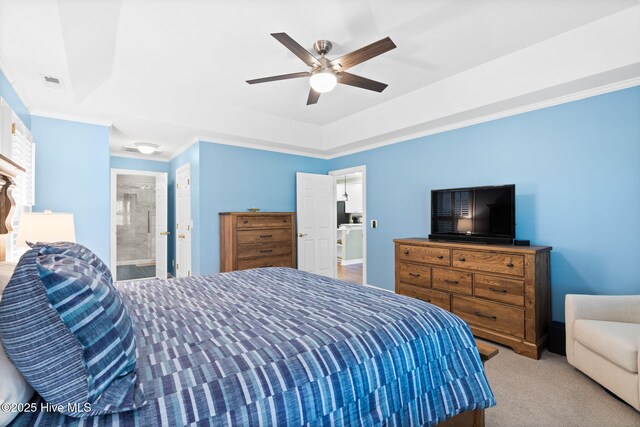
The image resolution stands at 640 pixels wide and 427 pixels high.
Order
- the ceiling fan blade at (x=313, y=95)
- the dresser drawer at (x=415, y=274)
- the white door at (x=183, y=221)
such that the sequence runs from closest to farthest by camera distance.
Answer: the ceiling fan blade at (x=313, y=95)
the dresser drawer at (x=415, y=274)
the white door at (x=183, y=221)

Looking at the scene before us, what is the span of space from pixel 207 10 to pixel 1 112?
1.68 metres

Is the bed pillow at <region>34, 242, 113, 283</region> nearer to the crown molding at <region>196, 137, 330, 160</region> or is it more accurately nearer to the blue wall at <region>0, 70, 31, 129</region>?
the blue wall at <region>0, 70, 31, 129</region>

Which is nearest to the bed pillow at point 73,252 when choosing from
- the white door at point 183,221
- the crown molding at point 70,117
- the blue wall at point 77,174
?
the blue wall at point 77,174

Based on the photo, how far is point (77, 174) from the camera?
342 centimetres

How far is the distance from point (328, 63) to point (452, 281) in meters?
2.48

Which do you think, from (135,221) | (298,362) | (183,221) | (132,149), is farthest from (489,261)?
(135,221)

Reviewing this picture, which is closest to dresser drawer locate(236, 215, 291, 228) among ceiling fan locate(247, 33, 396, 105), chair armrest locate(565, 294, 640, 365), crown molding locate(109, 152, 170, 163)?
ceiling fan locate(247, 33, 396, 105)

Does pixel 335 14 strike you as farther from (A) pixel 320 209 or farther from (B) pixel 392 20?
(A) pixel 320 209

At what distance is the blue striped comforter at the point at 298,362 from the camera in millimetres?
885

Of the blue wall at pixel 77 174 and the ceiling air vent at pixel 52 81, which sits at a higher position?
the ceiling air vent at pixel 52 81

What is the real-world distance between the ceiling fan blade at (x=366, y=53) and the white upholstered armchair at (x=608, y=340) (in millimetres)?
2430

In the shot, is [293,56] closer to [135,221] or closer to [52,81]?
[52,81]


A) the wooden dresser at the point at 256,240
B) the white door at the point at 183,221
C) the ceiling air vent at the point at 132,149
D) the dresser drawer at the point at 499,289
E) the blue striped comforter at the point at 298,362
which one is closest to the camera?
the blue striped comforter at the point at 298,362

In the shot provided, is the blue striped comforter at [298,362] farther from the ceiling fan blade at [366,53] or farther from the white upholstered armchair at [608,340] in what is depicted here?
the ceiling fan blade at [366,53]
